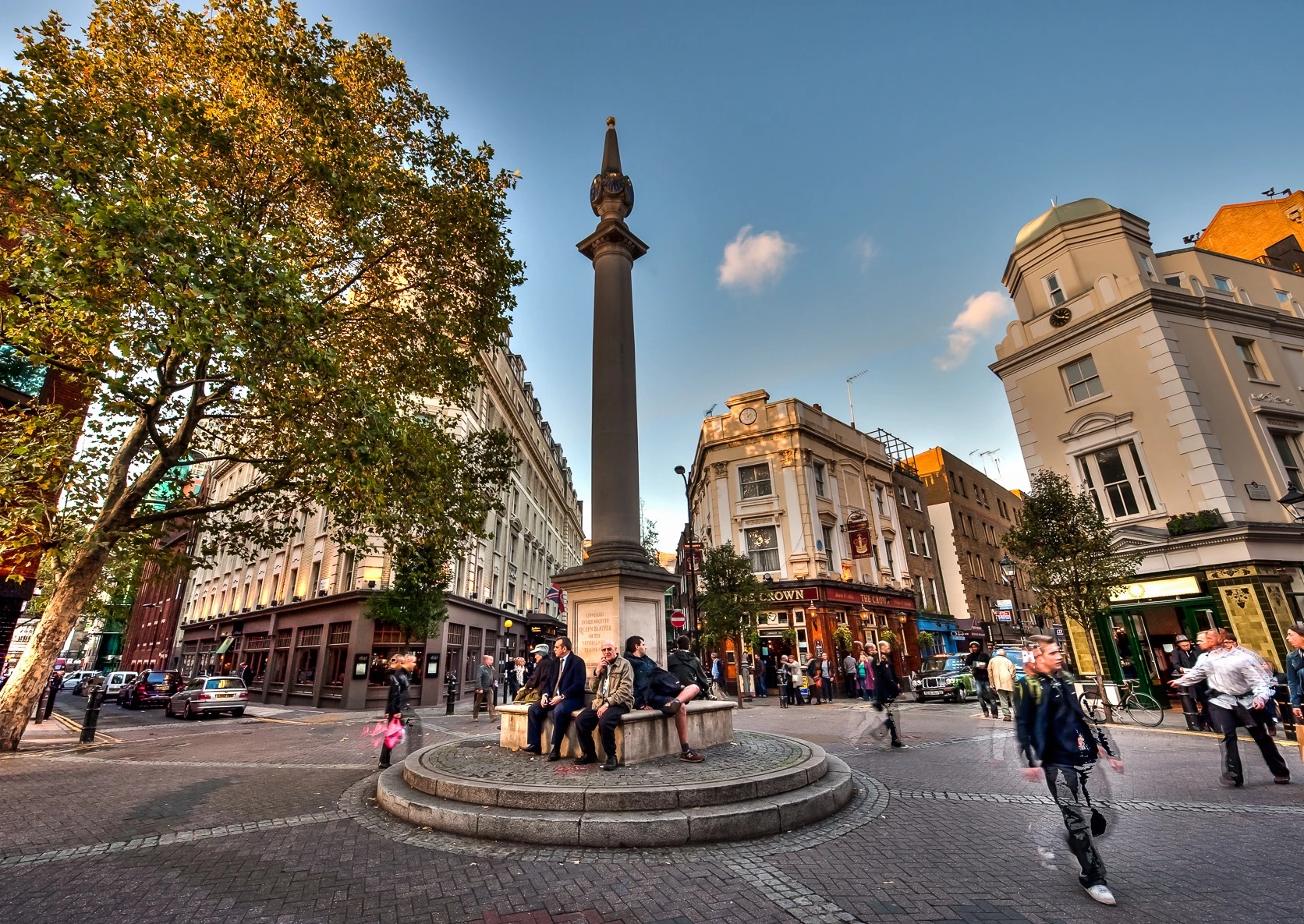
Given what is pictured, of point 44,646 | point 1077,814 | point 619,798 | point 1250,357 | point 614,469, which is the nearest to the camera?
point 1077,814

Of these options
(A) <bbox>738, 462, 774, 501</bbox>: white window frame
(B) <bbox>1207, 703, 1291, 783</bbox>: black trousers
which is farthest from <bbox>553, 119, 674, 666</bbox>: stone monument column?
(A) <bbox>738, 462, 774, 501</bbox>: white window frame

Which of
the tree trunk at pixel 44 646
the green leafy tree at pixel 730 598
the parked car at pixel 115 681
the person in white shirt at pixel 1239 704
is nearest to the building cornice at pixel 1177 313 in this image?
the green leafy tree at pixel 730 598

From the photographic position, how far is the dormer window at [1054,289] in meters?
21.0

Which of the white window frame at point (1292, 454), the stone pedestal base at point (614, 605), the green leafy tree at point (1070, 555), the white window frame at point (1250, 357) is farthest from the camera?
the white window frame at point (1250, 357)

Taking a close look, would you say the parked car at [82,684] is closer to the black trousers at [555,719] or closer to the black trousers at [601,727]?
the black trousers at [555,719]

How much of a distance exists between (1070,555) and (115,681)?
45.7 metres

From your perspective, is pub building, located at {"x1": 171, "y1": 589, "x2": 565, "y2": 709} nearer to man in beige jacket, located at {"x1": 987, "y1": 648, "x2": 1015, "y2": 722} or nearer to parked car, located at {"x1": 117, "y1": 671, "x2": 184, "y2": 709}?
parked car, located at {"x1": 117, "y1": 671, "x2": 184, "y2": 709}

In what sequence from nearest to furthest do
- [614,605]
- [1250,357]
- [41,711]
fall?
1. [614,605]
2. [1250,357]
3. [41,711]

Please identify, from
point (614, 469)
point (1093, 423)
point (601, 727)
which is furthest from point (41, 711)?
point (1093, 423)

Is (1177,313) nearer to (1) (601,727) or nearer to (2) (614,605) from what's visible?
(2) (614,605)

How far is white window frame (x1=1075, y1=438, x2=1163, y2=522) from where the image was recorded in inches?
691

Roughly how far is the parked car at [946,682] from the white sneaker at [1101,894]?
1936 centimetres

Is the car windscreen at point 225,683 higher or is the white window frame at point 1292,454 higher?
the white window frame at point 1292,454

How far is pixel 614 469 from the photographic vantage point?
9.32 meters
